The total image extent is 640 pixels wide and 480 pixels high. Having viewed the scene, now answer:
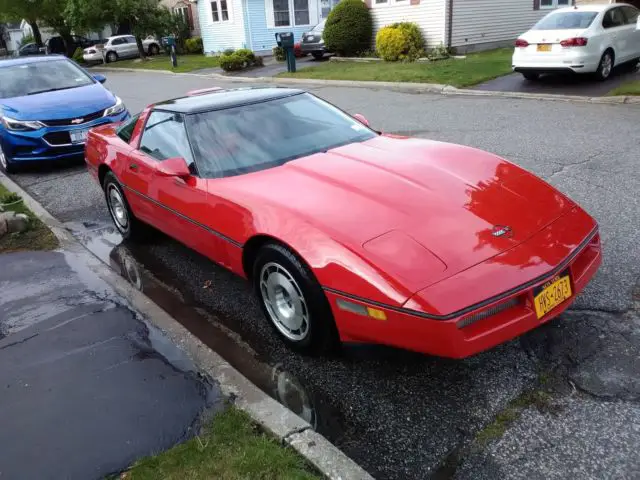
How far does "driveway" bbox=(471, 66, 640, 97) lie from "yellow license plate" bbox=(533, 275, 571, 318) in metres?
9.12

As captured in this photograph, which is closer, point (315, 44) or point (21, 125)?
point (21, 125)

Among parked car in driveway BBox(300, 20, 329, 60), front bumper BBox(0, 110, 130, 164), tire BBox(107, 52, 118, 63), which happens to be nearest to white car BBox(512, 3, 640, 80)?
front bumper BBox(0, 110, 130, 164)

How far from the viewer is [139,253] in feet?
17.4

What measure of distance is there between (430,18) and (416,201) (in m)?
16.8

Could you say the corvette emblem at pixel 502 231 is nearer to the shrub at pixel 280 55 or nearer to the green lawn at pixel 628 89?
the green lawn at pixel 628 89

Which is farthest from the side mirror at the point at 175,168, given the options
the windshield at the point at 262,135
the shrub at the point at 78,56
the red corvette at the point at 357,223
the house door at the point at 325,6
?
the shrub at the point at 78,56

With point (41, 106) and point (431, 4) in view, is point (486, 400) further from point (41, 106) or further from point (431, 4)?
point (431, 4)

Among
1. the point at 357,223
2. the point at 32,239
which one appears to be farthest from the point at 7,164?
the point at 357,223

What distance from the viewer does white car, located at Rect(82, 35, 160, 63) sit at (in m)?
35.5

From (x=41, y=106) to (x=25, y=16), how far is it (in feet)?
→ 120

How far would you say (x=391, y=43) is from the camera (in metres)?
18.1

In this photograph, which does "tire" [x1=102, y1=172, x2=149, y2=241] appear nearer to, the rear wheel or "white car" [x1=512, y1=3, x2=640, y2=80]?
"white car" [x1=512, y1=3, x2=640, y2=80]

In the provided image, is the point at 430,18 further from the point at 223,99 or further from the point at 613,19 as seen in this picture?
the point at 223,99

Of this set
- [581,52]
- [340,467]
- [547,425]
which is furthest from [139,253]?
A: [581,52]
